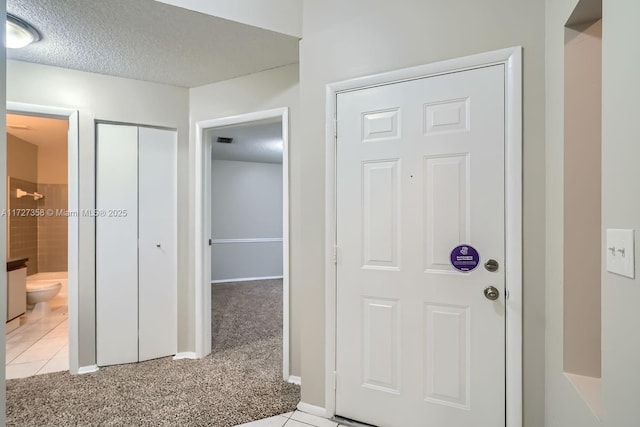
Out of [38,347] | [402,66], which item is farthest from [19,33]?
[38,347]

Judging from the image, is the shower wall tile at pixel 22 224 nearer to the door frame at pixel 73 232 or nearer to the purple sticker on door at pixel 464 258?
the door frame at pixel 73 232

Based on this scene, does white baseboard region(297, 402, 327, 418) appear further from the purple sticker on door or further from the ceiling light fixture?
the ceiling light fixture

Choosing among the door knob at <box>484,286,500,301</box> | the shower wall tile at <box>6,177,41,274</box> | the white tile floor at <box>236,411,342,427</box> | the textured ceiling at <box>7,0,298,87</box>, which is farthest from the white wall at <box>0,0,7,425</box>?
the shower wall tile at <box>6,177,41,274</box>

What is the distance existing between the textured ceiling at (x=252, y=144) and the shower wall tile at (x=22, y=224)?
8.64 ft

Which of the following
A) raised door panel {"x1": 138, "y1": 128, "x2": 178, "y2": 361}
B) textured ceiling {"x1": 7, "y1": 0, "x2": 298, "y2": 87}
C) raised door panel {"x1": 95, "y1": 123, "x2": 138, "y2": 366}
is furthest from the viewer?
raised door panel {"x1": 138, "y1": 128, "x2": 178, "y2": 361}

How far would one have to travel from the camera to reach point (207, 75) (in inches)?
111

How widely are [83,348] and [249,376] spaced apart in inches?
54.5

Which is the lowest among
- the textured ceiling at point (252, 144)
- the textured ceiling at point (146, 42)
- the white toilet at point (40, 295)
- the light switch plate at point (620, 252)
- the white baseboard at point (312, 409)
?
the white baseboard at point (312, 409)

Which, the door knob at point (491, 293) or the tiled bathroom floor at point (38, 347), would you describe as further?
the tiled bathroom floor at point (38, 347)

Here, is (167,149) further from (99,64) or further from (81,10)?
(81,10)

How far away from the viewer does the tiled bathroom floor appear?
279cm

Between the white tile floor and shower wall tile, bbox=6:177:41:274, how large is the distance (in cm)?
435

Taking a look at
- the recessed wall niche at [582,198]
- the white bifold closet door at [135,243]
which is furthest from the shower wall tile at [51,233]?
the recessed wall niche at [582,198]

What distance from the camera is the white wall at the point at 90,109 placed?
2.64 metres
